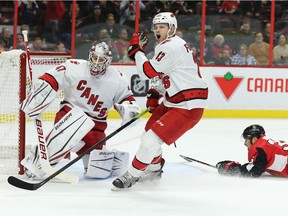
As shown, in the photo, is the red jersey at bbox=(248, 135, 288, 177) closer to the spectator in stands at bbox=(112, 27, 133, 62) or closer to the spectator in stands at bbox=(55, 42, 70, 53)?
the spectator in stands at bbox=(112, 27, 133, 62)

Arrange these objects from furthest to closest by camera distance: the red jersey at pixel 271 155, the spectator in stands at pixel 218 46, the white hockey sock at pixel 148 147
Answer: the spectator in stands at pixel 218 46 → the red jersey at pixel 271 155 → the white hockey sock at pixel 148 147

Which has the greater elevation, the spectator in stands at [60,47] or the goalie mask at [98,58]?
the goalie mask at [98,58]

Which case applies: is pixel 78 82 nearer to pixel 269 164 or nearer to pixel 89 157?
pixel 89 157

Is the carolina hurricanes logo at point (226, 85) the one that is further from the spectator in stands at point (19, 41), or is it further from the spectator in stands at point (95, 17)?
the spectator in stands at point (19, 41)

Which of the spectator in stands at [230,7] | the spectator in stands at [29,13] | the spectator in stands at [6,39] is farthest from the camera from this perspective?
the spectator in stands at [230,7]

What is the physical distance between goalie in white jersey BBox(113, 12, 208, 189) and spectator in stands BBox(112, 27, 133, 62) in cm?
390

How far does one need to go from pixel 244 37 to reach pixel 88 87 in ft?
14.2

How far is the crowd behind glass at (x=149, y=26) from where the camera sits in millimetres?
8719

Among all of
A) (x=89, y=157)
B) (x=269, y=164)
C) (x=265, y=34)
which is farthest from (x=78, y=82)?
(x=265, y=34)

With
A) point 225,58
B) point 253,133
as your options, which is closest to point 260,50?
point 225,58

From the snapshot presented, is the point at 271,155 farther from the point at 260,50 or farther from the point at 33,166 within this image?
the point at 260,50

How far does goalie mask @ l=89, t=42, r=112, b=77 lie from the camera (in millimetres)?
5008

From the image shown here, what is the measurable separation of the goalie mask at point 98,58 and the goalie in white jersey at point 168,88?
305 mm

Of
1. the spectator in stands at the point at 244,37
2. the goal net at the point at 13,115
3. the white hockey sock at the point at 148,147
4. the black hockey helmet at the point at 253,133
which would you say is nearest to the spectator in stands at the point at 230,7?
the spectator in stands at the point at 244,37
